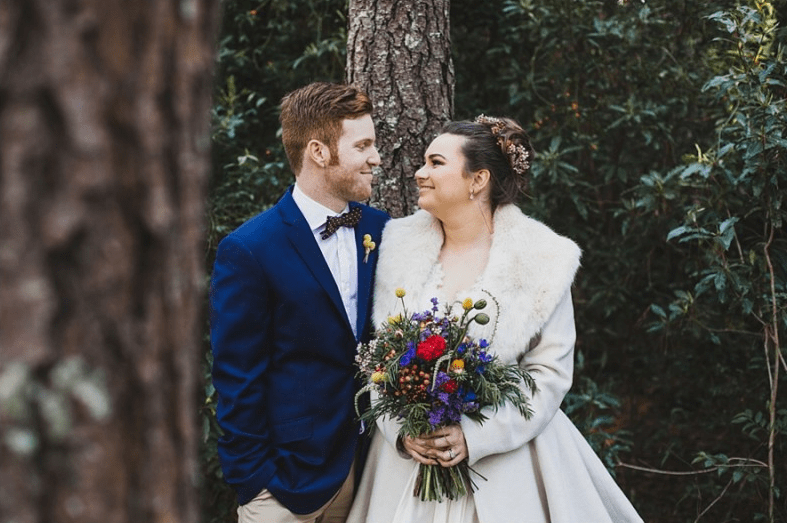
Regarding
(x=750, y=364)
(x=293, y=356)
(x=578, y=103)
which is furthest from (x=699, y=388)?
(x=293, y=356)

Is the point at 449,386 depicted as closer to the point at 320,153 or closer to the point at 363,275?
the point at 363,275

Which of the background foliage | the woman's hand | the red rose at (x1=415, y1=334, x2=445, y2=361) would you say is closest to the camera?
the red rose at (x1=415, y1=334, x2=445, y2=361)

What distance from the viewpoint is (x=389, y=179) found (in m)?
3.77

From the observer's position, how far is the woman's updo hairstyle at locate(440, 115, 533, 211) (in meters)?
3.13

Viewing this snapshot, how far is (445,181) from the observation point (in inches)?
→ 121

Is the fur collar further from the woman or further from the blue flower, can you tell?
the blue flower

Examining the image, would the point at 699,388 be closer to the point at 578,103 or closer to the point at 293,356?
the point at 578,103

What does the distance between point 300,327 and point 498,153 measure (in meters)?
0.95

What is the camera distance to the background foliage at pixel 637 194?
450 cm

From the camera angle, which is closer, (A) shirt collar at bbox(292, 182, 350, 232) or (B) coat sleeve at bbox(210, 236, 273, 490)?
(B) coat sleeve at bbox(210, 236, 273, 490)

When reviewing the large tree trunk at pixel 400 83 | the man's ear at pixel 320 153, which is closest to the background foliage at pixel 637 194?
the large tree trunk at pixel 400 83

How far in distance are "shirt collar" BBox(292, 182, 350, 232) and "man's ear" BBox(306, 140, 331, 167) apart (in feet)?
0.44

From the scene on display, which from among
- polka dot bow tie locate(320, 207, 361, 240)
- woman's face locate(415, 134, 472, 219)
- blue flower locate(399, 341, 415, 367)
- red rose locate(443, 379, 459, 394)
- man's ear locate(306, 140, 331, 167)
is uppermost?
man's ear locate(306, 140, 331, 167)

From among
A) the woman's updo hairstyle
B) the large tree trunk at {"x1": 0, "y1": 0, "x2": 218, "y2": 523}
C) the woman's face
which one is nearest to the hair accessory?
the woman's updo hairstyle
